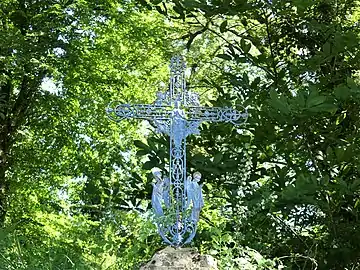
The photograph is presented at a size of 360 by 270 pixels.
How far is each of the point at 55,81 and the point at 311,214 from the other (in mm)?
4119

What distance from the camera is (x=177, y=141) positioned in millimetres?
2656

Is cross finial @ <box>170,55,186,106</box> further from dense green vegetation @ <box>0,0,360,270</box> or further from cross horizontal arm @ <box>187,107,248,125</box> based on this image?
dense green vegetation @ <box>0,0,360,270</box>

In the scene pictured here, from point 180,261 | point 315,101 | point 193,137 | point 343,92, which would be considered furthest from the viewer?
point 193,137

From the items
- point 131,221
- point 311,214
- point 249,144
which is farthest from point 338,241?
point 131,221

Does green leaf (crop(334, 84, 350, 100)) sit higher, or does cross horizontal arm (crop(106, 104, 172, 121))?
green leaf (crop(334, 84, 350, 100))

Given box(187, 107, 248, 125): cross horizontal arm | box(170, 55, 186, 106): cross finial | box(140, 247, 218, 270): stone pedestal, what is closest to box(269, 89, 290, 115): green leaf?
box(187, 107, 248, 125): cross horizontal arm

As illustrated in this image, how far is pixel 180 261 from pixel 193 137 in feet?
4.39

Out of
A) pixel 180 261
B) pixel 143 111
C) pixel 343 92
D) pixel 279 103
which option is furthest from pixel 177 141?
pixel 343 92

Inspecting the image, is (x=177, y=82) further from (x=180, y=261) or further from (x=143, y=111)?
(x=180, y=261)

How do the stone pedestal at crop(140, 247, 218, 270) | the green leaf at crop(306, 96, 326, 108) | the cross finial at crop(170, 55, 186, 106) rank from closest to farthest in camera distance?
the stone pedestal at crop(140, 247, 218, 270), the green leaf at crop(306, 96, 326, 108), the cross finial at crop(170, 55, 186, 106)

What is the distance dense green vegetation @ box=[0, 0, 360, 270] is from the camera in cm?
268

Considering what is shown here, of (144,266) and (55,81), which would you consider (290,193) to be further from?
(55,81)

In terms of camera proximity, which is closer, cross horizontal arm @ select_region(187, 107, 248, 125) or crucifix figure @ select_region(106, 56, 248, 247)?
crucifix figure @ select_region(106, 56, 248, 247)

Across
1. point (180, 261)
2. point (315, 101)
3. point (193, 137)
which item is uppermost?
point (193, 137)
